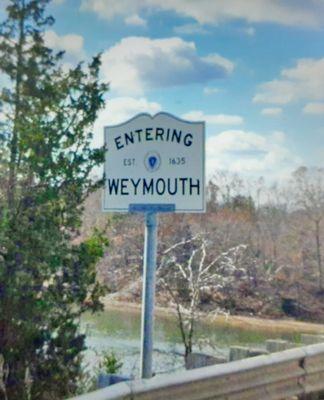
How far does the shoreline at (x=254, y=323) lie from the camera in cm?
2327

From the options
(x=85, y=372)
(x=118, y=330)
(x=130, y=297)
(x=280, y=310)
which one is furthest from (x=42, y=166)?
(x=280, y=310)

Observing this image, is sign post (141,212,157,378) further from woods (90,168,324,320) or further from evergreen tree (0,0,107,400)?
woods (90,168,324,320)

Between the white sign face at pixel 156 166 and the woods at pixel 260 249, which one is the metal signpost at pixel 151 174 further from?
the woods at pixel 260 249

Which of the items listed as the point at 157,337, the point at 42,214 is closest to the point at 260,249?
the point at 157,337

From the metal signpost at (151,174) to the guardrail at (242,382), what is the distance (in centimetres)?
63

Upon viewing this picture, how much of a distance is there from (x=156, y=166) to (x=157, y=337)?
1282cm

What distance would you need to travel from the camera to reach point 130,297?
23734 mm

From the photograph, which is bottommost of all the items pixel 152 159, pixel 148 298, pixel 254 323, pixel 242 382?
pixel 254 323

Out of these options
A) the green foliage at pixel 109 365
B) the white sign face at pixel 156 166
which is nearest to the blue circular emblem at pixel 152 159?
the white sign face at pixel 156 166

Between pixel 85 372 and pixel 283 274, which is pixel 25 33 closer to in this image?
pixel 85 372

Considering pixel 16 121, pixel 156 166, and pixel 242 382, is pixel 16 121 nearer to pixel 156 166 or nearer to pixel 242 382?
pixel 156 166

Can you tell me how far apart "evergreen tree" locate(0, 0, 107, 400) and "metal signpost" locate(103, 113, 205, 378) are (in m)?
0.51

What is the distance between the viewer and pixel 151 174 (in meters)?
4.31

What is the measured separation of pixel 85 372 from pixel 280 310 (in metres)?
→ 25.0
